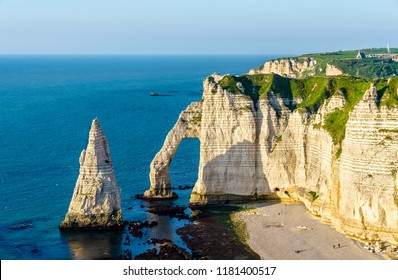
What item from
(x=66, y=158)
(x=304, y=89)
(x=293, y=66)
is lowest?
(x=66, y=158)

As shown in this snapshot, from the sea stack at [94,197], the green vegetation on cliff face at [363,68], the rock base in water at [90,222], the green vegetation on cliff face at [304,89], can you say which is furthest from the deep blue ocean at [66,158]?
the green vegetation on cliff face at [363,68]

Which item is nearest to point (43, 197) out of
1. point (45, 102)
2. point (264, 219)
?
point (264, 219)

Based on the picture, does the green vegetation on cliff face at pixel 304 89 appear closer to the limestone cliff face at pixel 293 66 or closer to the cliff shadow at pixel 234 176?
the cliff shadow at pixel 234 176

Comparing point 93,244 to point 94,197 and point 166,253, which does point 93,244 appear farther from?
point 166,253

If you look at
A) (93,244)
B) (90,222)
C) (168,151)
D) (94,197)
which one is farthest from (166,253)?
(168,151)

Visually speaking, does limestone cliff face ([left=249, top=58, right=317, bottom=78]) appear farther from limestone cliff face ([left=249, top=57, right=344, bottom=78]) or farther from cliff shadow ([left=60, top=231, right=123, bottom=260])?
cliff shadow ([left=60, top=231, right=123, bottom=260])

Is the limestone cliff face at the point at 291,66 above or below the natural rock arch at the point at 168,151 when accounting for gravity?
above

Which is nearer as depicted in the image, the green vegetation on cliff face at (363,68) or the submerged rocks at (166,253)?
the submerged rocks at (166,253)

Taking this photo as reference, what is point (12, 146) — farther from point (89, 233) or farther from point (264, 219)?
point (264, 219)
